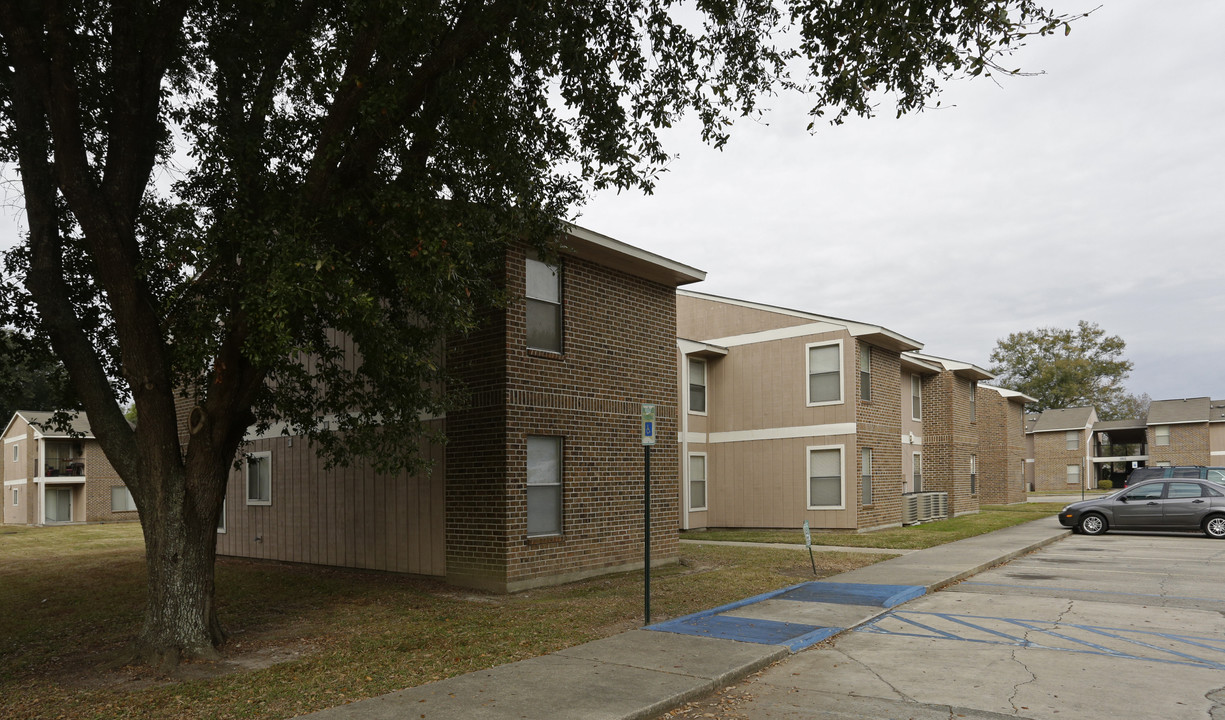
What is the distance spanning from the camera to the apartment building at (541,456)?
42.7 ft

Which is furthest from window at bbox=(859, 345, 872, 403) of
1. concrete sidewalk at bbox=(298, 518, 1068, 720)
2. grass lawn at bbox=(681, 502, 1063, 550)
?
concrete sidewalk at bbox=(298, 518, 1068, 720)

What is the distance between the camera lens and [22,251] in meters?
9.92

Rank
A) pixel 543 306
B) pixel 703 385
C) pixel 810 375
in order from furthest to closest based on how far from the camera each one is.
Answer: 1. pixel 703 385
2. pixel 810 375
3. pixel 543 306

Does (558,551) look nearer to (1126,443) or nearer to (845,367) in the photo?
(845,367)

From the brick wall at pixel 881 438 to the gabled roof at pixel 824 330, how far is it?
0.38 meters

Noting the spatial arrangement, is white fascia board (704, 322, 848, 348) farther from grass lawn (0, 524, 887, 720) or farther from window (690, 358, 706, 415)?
grass lawn (0, 524, 887, 720)

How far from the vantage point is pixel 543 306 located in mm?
13883

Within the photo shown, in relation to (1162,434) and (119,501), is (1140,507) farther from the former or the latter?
(119,501)

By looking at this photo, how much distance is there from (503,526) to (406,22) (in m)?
7.50

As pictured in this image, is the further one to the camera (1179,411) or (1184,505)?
(1179,411)

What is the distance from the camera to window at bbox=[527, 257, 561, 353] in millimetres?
13688

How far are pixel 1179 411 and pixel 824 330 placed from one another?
4749cm

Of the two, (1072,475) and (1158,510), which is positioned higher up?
(1158,510)

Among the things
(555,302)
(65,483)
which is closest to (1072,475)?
(555,302)
